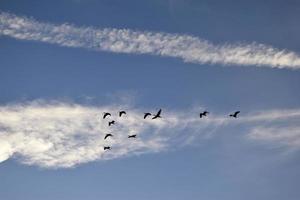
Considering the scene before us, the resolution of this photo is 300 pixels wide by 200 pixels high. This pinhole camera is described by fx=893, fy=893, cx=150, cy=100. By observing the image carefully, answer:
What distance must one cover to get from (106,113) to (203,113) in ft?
70.4

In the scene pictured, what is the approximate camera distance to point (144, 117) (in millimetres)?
189125

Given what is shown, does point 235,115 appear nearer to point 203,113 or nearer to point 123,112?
point 203,113

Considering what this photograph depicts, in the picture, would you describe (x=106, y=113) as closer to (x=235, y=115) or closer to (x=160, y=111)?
(x=160, y=111)

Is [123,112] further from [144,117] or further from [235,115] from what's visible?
[235,115]

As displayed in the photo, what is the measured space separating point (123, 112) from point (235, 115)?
983 inches

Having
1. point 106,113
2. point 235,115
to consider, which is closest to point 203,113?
point 235,115

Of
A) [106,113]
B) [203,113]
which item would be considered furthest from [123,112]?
[203,113]

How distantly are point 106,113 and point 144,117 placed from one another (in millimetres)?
12202

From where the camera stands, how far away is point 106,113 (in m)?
198

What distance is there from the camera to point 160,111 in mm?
195500

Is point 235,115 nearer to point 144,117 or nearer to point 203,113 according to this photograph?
point 203,113

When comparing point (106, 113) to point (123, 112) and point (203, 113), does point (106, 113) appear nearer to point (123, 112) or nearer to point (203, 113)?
point (123, 112)

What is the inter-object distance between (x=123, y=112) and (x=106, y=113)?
3.78 metres

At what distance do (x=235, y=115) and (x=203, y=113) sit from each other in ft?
24.7
